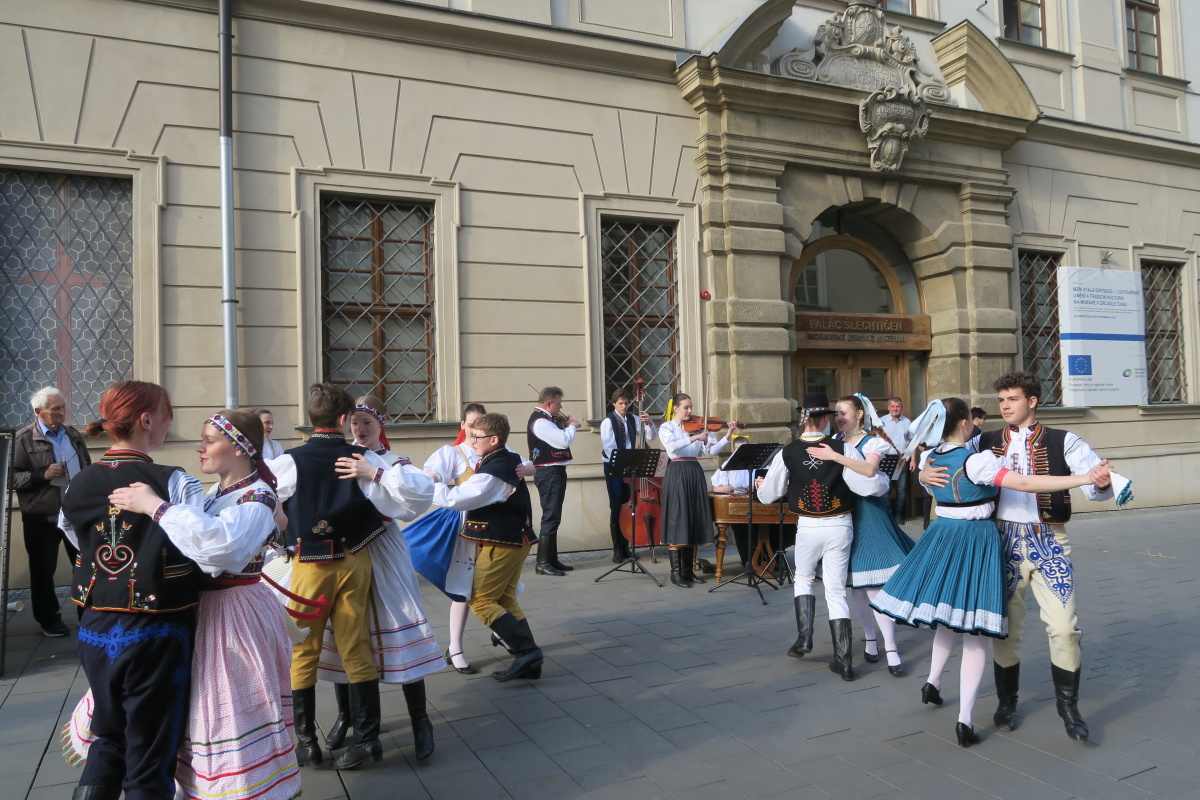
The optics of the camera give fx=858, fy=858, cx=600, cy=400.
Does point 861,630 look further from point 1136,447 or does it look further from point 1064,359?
point 1136,447

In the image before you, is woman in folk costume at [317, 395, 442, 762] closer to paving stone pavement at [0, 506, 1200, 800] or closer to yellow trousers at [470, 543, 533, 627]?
paving stone pavement at [0, 506, 1200, 800]

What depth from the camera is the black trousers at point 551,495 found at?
29.5 feet

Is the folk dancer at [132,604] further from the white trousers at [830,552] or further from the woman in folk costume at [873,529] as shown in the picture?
the woman in folk costume at [873,529]

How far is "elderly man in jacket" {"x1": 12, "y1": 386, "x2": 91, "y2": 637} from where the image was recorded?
6352 millimetres

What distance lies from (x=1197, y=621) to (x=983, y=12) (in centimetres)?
999

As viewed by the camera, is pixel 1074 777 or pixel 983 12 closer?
pixel 1074 777

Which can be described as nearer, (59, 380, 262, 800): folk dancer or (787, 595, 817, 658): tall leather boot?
(59, 380, 262, 800): folk dancer

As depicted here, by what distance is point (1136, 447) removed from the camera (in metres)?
13.8

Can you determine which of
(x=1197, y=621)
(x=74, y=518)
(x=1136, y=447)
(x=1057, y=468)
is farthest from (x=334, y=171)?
(x=1136, y=447)

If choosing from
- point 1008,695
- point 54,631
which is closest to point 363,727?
point 1008,695

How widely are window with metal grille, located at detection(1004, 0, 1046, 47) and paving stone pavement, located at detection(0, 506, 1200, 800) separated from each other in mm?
10075

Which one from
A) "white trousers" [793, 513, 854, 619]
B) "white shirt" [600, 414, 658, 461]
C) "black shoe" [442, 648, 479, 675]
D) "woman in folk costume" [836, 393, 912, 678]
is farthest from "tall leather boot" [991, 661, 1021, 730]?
"white shirt" [600, 414, 658, 461]

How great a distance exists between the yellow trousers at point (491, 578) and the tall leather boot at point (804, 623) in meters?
1.92

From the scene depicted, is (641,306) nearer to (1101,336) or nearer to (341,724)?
(341,724)
